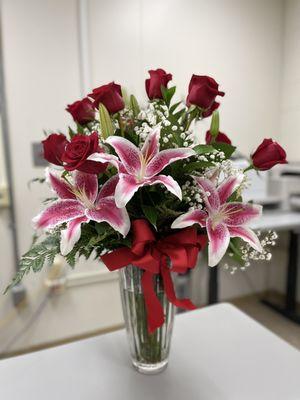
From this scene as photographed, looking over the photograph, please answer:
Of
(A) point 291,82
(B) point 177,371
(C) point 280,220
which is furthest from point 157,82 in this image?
(A) point 291,82

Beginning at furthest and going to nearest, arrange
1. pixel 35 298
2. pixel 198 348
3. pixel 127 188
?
pixel 35 298, pixel 198 348, pixel 127 188

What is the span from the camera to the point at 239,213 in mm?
612

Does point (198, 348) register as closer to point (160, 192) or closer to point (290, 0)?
point (160, 192)

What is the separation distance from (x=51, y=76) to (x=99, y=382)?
161 cm

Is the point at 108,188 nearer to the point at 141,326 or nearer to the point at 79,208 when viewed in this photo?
the point at 79,208

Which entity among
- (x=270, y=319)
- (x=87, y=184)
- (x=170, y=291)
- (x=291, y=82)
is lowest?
(x=270, y=319)

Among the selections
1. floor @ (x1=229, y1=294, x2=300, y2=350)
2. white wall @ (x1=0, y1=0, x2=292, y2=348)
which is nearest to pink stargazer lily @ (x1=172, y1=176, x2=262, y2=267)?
white wall @ (x1=0, y1=0, x2=292, y2=348)

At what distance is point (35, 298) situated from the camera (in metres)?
1.96

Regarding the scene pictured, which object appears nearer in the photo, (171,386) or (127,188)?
(127,188)

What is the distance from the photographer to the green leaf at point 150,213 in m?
0.56

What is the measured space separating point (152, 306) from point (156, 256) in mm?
102

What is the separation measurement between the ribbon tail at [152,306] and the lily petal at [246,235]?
0.18 m

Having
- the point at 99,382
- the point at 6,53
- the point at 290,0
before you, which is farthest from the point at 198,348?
the point at 290,0

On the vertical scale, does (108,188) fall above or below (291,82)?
below
